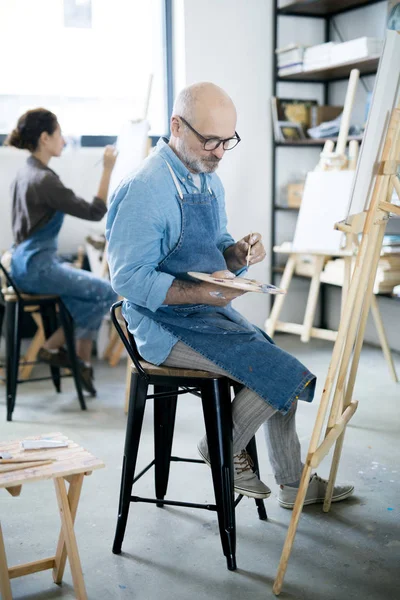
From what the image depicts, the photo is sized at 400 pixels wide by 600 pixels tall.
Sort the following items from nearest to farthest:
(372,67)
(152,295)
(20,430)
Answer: (152,295) < (20,430) < (372,67)

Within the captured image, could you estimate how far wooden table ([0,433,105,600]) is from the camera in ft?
6.08

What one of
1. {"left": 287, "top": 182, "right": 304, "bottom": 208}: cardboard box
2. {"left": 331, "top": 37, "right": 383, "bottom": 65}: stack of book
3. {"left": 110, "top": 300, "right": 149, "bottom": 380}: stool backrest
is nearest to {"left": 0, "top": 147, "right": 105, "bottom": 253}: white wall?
{"left": 287, "top": 182, "right": 304, "bottom": 208}: cardboard box

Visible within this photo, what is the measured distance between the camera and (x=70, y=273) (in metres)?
3.94

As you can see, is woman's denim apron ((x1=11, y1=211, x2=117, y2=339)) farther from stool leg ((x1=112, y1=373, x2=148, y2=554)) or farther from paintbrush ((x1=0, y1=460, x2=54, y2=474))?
paintbrush ((x1=0, y1=460, x2=54, y2=474))

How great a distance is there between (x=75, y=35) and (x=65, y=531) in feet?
12.9

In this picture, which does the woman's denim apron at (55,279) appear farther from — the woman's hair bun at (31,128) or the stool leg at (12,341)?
the woman's hair bun at (31,128)

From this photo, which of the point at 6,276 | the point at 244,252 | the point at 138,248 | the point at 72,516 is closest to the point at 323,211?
the point at 6,276

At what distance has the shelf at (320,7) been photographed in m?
5.10

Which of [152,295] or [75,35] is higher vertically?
[75,35]

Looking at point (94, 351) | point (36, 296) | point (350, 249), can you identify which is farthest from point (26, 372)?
point (350, 249)

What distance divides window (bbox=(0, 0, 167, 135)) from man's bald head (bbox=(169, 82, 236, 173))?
2718 millimetres

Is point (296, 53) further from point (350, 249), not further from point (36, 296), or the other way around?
point (36, 296)

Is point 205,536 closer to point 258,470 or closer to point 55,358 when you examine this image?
point 258,470

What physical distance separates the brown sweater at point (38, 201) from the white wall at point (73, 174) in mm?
889
